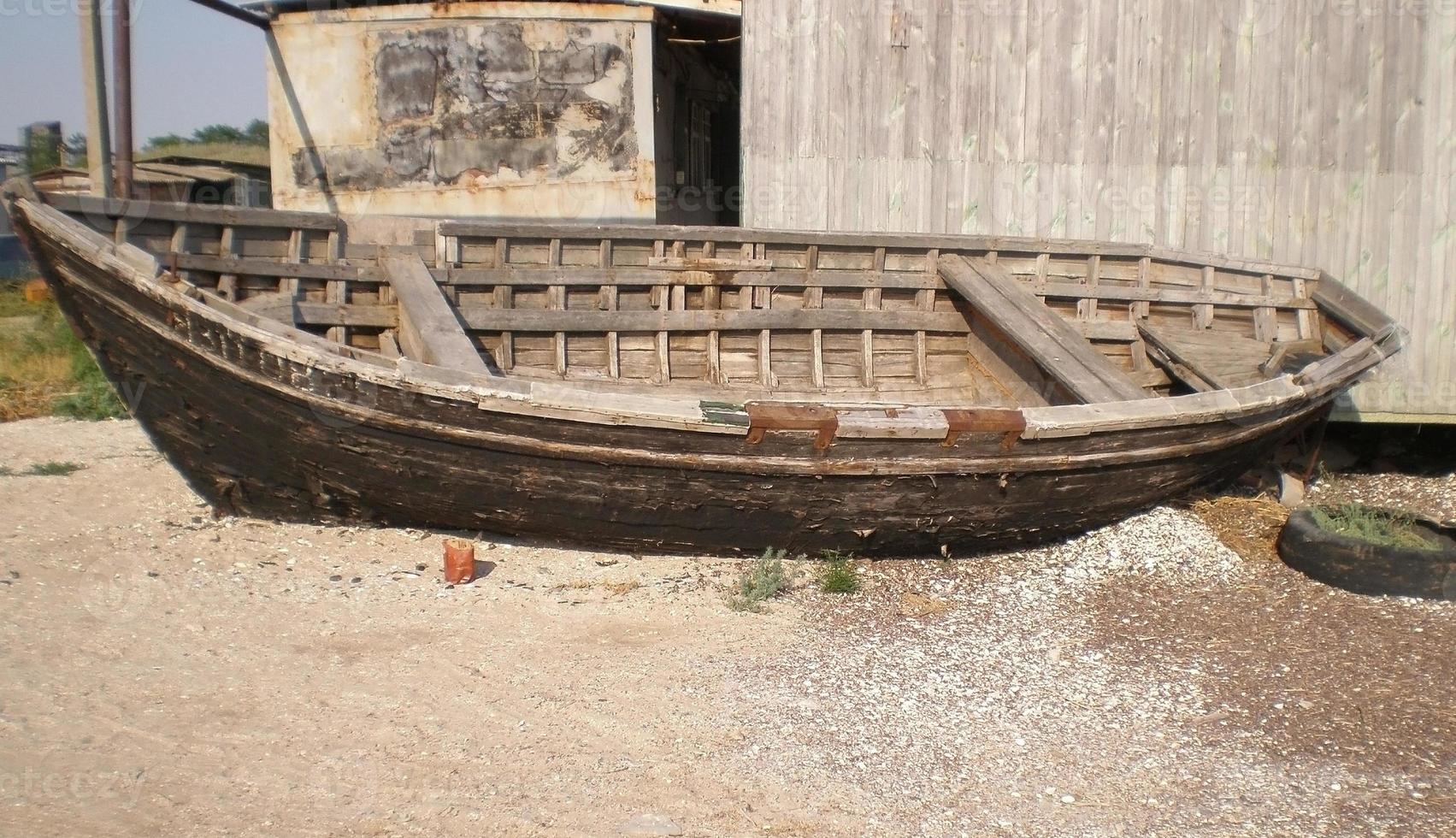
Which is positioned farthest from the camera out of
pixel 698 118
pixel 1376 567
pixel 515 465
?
pixel 698 118

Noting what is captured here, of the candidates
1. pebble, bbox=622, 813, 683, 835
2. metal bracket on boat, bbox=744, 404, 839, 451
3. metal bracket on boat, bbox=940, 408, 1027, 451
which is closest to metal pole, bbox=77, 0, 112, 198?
metal bracket on boat, bbox=744, 404, 839, 451

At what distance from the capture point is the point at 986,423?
538 centimetres

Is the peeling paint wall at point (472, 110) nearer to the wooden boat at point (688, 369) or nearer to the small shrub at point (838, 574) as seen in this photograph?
the wooden boat at point (688, 369)

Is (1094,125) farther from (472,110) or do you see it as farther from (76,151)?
(76,151)

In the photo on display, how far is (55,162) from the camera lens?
2719 centimetres

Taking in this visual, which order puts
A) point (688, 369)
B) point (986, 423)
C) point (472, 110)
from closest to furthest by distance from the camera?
1. point (986, 423)
2. point (688, 369)
3. point (472, 110)

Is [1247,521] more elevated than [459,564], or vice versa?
[459,564]

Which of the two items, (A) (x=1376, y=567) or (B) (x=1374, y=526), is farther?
(B) (x=1374, y=526)

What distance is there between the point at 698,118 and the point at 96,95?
726cm

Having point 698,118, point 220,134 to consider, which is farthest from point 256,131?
point 698,118

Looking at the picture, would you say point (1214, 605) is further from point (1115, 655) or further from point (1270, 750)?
point (1270, 750)

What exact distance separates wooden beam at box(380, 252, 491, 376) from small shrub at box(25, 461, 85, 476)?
268cm

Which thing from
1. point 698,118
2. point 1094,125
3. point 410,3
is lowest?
point 1094,125

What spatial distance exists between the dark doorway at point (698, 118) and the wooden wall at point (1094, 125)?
196 centimetres
